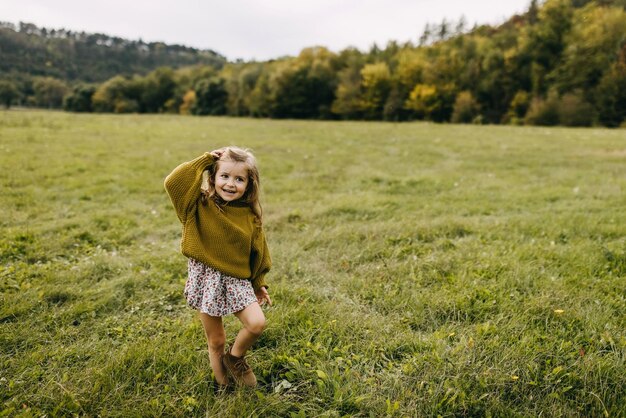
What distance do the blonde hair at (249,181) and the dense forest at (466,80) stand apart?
4870cm

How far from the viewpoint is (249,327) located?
282 centimetres

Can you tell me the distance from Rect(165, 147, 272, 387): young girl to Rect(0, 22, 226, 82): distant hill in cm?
12917

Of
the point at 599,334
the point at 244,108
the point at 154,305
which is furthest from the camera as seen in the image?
the point at 244,108

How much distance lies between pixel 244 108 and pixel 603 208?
66.9 metres

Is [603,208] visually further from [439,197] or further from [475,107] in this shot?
[475,107]

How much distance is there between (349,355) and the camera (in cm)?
346

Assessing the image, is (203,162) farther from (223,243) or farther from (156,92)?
(156,92)

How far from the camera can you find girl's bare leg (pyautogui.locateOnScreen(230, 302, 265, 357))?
280 centimetres

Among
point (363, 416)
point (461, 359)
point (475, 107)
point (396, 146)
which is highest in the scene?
point (475, 107)

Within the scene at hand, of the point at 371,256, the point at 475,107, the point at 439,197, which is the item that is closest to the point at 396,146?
the point at 439,197

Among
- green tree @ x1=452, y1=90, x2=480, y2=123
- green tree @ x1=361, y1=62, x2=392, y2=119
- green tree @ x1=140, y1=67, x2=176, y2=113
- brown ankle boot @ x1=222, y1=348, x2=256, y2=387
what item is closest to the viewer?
brown ankle boot @ x1=222, y1=348, x2=256, y2=387

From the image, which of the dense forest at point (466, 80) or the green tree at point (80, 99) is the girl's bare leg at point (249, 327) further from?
the green tree at point (80, 99)

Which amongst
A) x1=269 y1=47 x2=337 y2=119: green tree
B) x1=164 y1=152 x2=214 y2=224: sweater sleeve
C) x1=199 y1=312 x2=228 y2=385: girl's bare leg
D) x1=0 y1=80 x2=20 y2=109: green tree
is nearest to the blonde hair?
x1=164 y1=152 x2=214 y2=224: sweater sleeve

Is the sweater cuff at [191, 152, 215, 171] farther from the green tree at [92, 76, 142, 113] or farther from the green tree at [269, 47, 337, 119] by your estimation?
the green tree at [92, 76, 142, 113]
